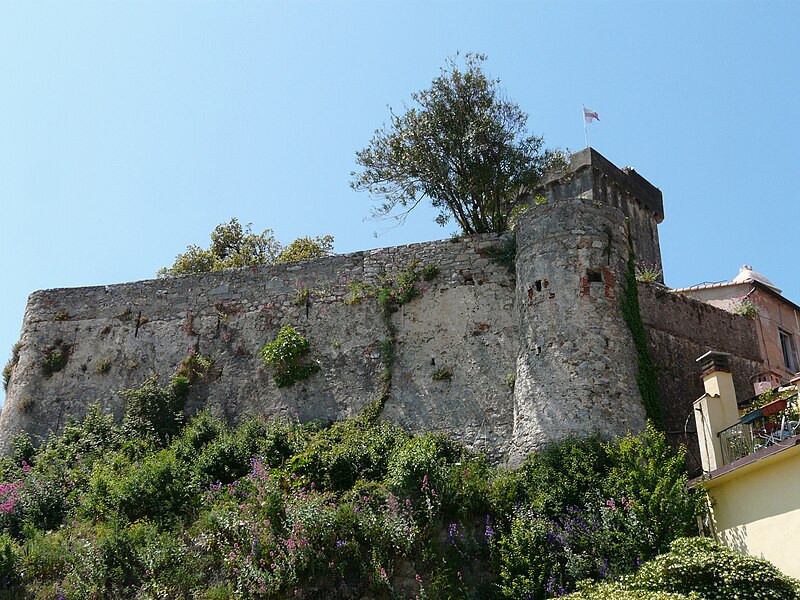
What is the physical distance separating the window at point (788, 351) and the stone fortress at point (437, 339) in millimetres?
1585

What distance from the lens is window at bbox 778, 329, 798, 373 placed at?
22625 mm

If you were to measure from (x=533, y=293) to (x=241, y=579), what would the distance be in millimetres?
6943

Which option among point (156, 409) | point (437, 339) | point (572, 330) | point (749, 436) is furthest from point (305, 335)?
point (749, 436)

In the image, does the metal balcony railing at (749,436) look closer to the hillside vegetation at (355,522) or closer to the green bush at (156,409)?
the hillside vegetation at (355,522)

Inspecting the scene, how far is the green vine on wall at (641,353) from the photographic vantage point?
662 inches

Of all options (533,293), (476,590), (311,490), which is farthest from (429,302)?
(476,590)

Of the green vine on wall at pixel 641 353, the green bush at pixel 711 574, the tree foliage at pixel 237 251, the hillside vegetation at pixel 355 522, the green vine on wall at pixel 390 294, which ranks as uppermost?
the tree foliage at pixel 237 251

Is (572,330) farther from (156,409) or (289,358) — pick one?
(156,409)

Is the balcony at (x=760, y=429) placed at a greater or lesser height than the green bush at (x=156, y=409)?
lesser

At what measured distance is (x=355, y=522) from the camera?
1497 centimetres

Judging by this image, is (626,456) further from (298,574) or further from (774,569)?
(298,574)

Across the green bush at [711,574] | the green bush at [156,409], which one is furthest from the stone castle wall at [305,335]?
the green bush at [711,574]

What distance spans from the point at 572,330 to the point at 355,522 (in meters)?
4.92

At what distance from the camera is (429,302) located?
19312 mm
